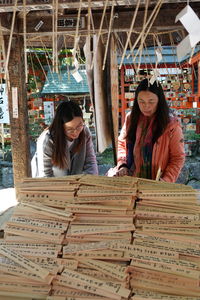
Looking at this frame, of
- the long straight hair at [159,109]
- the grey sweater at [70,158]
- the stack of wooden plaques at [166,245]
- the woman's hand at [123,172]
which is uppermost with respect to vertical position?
the long straight hair at [159,109]

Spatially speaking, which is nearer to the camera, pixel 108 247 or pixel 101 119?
pixel 108 247

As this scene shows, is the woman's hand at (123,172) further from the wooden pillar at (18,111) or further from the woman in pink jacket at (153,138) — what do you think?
the wooden pillar at (18,111)

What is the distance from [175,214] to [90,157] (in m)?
1.66

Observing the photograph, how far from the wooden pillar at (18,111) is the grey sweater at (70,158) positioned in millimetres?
207

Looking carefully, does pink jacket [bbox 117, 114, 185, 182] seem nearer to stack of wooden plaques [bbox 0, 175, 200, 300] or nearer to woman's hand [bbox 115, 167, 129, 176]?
woman's hand [bbox 115, 167, 129, 176]

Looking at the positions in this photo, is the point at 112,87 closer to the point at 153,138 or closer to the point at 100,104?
the point at 100,104

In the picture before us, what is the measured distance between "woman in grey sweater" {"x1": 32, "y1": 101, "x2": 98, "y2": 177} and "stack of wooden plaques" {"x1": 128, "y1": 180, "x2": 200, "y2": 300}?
1.17 m

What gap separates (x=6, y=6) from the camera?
2264 mm

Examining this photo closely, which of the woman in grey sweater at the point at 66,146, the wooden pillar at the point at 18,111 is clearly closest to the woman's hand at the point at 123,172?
the woman in grey sweater at the point at 66,146

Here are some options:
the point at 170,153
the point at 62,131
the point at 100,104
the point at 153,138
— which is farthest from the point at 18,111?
the point at 170,153

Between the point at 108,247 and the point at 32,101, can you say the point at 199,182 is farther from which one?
the point at 108,247

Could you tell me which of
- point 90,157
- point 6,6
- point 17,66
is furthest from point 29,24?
point 90,157

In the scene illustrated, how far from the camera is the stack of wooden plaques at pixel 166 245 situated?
4.09 ft

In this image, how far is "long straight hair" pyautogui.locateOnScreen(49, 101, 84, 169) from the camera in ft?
8.97
